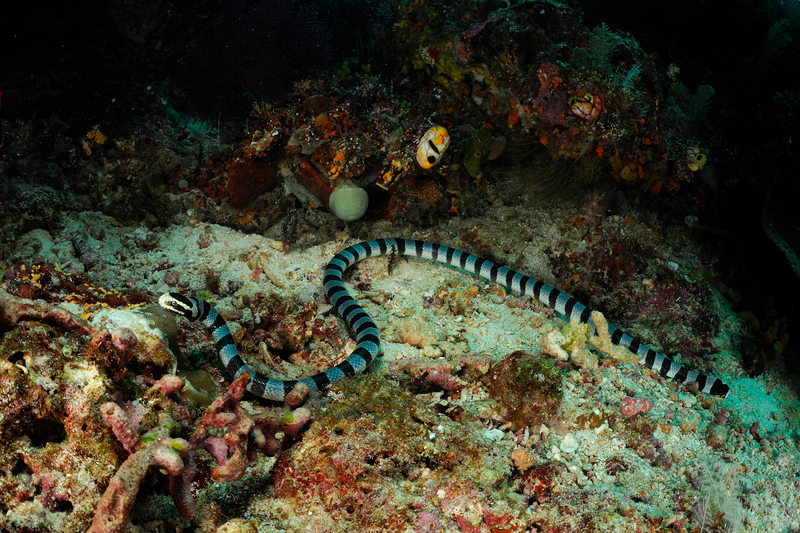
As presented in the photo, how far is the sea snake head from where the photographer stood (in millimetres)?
2816

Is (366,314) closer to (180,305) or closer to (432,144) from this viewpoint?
(180,305)

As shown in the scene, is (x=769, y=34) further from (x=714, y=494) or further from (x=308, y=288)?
(x=308, y=288)

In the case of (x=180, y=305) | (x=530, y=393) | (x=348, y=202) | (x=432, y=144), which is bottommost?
(x=180, y=305)

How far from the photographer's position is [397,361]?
3.15 metres

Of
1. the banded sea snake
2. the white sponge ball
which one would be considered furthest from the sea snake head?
the white sponge ball

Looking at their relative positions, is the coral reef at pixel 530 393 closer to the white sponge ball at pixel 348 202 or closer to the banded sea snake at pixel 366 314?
the banded sea snake at pixel 366 314

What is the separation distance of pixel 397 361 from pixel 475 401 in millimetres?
700

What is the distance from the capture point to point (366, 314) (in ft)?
11.9

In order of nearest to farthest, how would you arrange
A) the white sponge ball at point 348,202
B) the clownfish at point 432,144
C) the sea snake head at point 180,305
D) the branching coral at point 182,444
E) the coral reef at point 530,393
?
the branching coral at point 182,444, the coral reef at point 530,393, the sea snake head at point 180,305, the clownfish at point 432,144, the white sponge ball at point 348,202

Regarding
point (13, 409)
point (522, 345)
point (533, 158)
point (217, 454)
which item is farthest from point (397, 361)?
point (533, 158)

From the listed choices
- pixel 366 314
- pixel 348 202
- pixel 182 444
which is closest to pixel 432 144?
pixel 348 202

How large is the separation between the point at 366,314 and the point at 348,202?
3.89 feet

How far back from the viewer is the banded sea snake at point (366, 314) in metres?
2.85

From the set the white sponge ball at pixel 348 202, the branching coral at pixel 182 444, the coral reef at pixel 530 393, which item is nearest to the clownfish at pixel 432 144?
the white sponge ball at pixel 348 202
